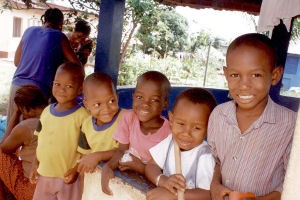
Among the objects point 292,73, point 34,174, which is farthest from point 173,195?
point 292,73

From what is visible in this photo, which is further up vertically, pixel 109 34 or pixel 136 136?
pixel 109 34

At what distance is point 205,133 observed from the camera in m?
1.89

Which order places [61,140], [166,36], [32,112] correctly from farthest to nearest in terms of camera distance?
[166,36] < [32,112] < [61,140]

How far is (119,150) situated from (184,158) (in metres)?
0.50

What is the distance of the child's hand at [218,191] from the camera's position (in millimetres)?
1585

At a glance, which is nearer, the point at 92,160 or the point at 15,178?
the point at 92,160

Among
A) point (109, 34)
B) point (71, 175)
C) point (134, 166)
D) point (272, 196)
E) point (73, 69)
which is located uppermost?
point (109, 34)

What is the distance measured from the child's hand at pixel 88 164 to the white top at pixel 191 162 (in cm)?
41

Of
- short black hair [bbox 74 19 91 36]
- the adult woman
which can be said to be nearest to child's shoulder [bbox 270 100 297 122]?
the adult woman

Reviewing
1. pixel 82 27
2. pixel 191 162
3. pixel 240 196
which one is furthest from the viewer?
pixel 82 27

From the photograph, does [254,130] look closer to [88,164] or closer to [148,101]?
[148,101]

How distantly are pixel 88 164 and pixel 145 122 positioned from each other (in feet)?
1.36

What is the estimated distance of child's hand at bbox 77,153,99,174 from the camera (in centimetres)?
215

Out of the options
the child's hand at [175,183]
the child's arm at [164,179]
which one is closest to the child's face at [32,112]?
the child's arm at [164,179]
